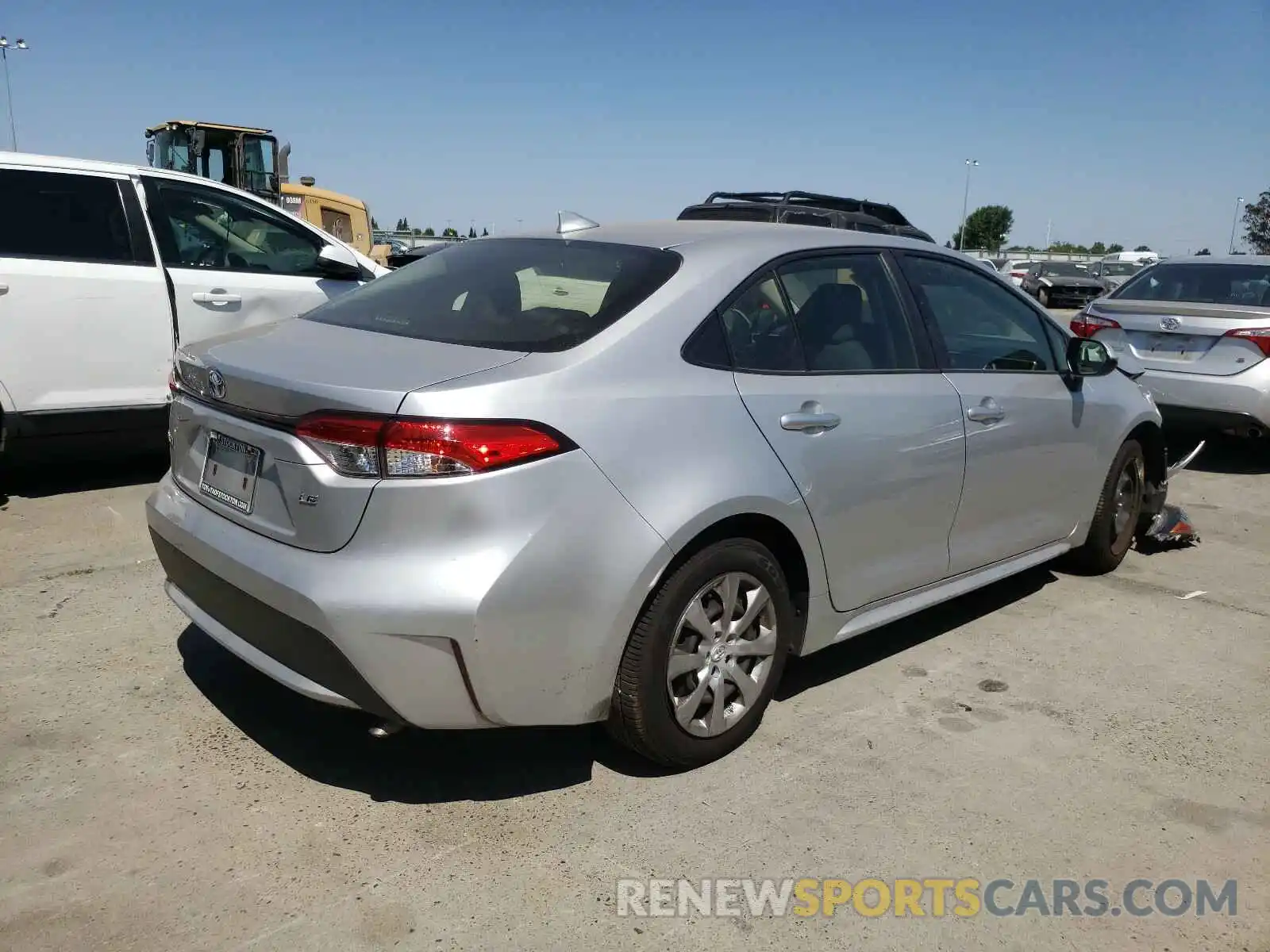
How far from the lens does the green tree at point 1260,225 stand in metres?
55.2

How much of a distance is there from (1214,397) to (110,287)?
276 inches

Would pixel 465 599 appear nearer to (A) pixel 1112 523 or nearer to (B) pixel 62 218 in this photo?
(A) pixel 1112 523

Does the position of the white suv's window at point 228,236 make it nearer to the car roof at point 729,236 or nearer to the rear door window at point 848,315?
the car roof at point 729,236

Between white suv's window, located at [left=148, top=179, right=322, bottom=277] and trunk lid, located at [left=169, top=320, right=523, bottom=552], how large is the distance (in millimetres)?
3054

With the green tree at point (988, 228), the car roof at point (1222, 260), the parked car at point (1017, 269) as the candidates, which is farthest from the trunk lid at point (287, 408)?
A: the green tree at point (988, 228)

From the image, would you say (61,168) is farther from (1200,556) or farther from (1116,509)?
(1200,556)

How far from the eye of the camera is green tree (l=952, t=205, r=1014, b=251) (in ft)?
300

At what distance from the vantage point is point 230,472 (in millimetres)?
3002

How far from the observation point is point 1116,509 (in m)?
5.20

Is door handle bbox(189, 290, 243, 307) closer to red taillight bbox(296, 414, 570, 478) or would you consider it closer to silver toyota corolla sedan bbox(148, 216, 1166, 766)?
silver toyota corolla sedan bbox(148, 216, 1166, 766)

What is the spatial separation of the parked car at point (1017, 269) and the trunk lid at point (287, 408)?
3365cm

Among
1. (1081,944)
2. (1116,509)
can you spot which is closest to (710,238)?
(1081,944)

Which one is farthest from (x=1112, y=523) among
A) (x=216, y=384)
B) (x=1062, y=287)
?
(x=1062, y=287)

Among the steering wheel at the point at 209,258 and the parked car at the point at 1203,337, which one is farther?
the parked car at the point at 1203,337
